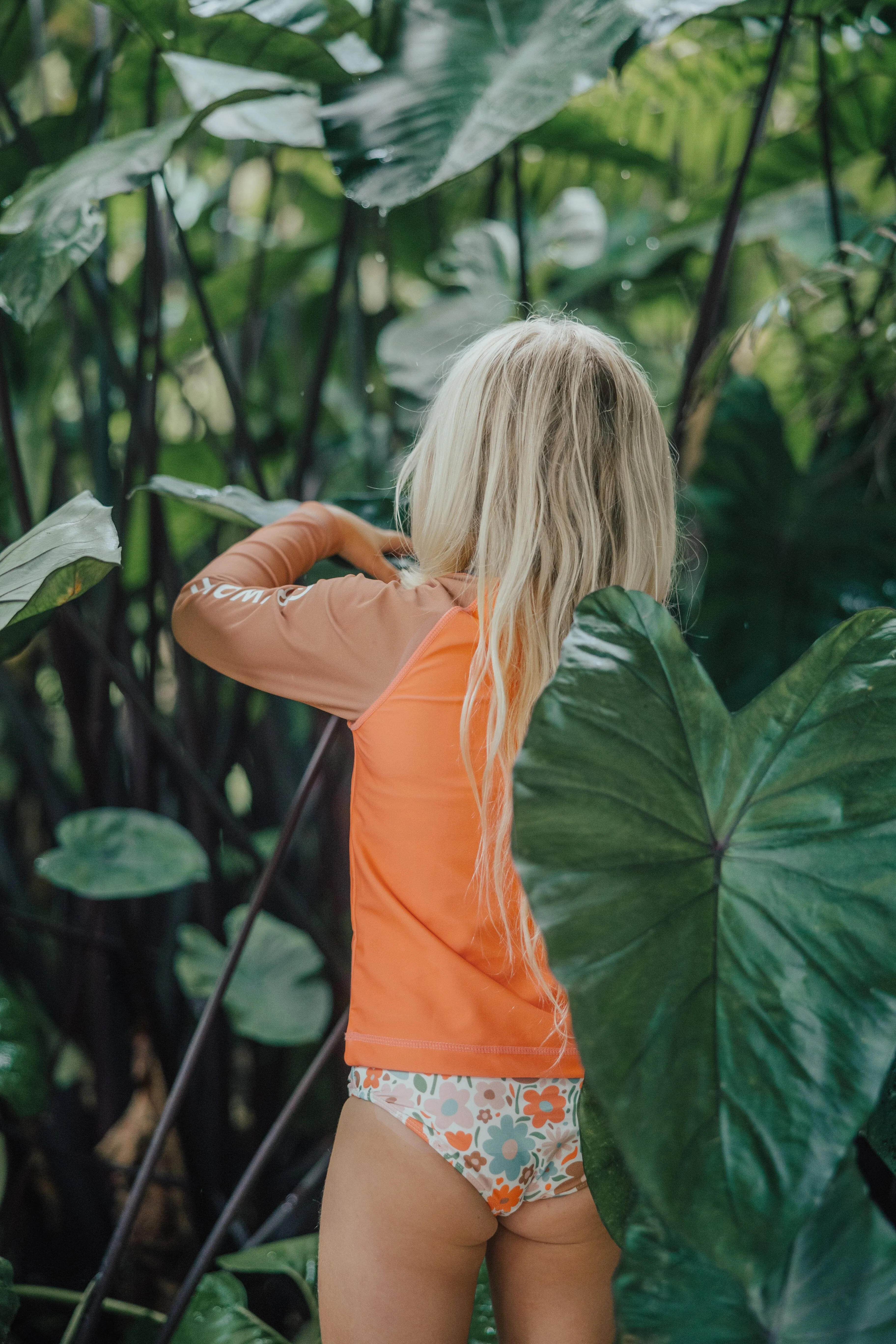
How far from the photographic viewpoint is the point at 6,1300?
66 centimetres

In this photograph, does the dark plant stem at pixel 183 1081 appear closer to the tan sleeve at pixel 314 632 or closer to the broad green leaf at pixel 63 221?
the tan sleeve at pixel 314 632

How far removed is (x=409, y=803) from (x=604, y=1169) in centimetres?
25

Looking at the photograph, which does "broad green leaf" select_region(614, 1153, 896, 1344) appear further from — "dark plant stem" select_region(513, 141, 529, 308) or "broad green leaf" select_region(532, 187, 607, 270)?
"broad green leaf" select_region(532, 187, 607, 270)

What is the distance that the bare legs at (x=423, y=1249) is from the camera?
60cm

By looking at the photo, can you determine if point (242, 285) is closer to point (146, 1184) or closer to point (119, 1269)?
point (146, 1184)

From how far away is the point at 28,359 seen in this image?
1387 millimetres

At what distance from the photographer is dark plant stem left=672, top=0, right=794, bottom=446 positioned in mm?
963

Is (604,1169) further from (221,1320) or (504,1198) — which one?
(221,1320)

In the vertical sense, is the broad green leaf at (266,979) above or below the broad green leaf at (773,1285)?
below

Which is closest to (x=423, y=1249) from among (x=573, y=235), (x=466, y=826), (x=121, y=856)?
(x=466, y=826)

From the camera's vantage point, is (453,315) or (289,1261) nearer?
(289,1261)

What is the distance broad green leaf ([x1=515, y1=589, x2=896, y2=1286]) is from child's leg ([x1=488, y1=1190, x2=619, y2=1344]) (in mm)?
235

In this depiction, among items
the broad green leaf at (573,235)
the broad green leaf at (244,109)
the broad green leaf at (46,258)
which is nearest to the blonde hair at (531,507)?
the broad green leaf at (46,258)

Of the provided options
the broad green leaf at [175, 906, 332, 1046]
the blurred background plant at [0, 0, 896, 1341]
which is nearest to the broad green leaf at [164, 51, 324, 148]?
the blurred background plant at [0, 0, 896, 1341]
